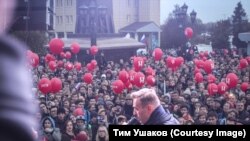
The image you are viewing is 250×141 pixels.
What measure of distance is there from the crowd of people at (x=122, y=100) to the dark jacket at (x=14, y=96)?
1.43 meters

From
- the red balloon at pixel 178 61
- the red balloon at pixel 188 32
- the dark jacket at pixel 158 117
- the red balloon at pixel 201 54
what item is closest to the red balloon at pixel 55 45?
the red balloon at pixel 178 61

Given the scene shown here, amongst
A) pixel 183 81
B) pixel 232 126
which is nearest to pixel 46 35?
pixel 183 81

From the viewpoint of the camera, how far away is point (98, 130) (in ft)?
7.01

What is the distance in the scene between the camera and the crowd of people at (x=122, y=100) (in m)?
2.19

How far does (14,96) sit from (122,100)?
2.67m

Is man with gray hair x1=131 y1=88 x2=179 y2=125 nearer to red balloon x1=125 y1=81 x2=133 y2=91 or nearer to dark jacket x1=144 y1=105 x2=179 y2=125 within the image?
dark jacket x1=144 y1=105 x2=179 y2=125

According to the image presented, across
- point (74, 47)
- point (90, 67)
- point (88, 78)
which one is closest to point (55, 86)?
point (88, 78)

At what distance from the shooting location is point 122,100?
9.12 feet

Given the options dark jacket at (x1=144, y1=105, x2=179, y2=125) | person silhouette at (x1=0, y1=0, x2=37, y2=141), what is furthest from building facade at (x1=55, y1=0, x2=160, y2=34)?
person silhouette at (x1=0, y1=0, x2=37, y2=141)

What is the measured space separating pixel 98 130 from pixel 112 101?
2.31 feet

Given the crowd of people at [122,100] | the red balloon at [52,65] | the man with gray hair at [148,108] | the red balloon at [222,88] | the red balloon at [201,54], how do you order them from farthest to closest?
the red balloon at [201,54], the red balloon at [52,65], the red balloon at [222,88], the crowd of people at [122,100], the man with gray hair at [148,108]

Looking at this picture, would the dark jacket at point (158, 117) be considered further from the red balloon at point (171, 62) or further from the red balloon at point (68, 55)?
the red balloon at point (68, 55)

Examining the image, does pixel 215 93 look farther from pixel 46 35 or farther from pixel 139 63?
pixel 46 35

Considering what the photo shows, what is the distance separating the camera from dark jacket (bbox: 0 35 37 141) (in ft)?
0.36
